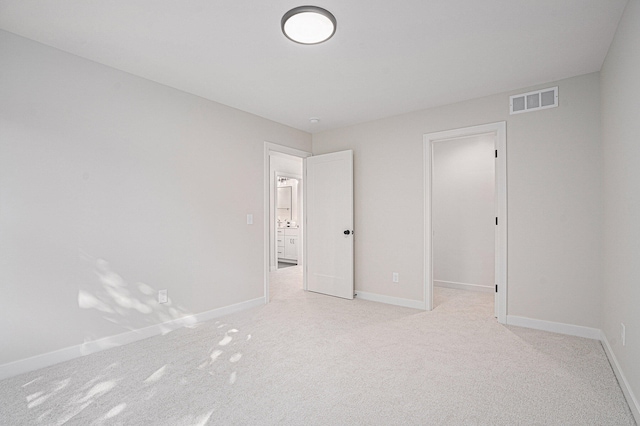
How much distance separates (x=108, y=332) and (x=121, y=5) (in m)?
2.55

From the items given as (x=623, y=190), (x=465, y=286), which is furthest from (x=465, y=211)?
(x=623, y=190)

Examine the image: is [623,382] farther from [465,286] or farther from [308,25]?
[308,25]

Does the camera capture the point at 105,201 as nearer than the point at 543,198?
Yes

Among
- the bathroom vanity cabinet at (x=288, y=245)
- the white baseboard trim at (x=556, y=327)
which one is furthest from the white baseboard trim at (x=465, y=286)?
the bathroom vanity cabinet at (x=288, y=245)

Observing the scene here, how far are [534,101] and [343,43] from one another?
2163mm

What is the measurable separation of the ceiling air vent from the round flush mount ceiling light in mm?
2256

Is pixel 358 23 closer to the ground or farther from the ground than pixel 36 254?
farther from the ground

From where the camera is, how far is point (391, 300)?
431cm

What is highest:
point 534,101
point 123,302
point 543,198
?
point 534,101

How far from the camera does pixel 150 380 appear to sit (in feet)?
7.47

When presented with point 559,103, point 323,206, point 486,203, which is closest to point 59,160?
point 323,206

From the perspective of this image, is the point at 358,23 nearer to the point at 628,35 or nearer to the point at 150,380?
the point at 628,35

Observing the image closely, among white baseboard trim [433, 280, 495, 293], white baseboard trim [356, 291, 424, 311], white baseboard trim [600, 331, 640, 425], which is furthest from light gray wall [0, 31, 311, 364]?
white baseboard trim [600, 331, 640, 425]

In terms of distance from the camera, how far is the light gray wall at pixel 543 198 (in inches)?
120
